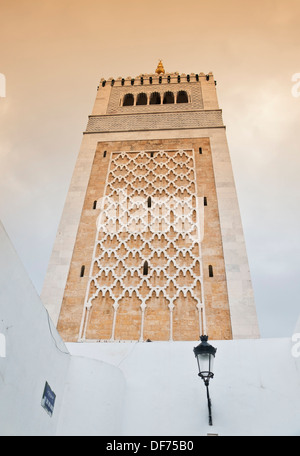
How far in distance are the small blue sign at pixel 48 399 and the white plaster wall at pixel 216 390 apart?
67 cm

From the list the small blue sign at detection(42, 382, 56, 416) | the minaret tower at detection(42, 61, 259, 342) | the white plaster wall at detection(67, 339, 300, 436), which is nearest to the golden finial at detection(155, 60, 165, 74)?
the minaret tower at detection(42, 61, 259, 342)

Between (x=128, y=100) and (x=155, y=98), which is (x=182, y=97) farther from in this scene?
(x=128, y=100)

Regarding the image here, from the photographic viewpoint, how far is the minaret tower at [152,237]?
5.51 meters

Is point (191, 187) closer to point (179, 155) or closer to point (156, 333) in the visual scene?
point (179, 155)

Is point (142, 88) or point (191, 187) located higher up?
point (142, 88)

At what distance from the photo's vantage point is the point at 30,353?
2.57 meters

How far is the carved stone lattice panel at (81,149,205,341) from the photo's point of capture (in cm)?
549

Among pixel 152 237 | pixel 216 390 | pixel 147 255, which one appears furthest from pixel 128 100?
pixel 216 390

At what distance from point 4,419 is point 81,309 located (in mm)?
3433

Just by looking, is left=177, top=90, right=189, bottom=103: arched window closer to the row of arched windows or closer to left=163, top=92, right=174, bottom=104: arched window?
the row of arched windows

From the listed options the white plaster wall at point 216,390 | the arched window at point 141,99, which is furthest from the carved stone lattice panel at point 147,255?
the arched window at point 141,99

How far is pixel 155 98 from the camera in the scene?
979cm

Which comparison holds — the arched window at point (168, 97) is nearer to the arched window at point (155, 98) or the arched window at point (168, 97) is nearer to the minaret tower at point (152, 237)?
the arched window at point (155, 98)
